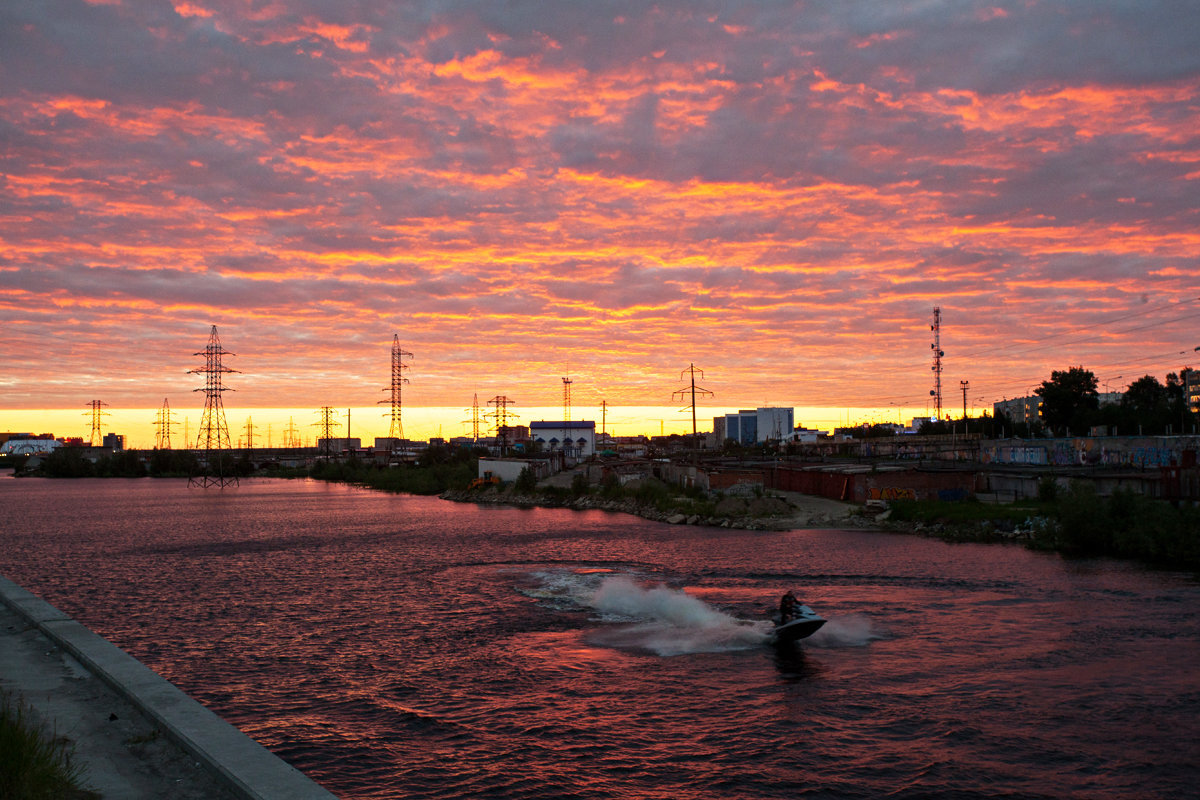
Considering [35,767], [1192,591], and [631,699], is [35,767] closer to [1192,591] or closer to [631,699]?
[631,699]

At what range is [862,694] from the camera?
81.8ft

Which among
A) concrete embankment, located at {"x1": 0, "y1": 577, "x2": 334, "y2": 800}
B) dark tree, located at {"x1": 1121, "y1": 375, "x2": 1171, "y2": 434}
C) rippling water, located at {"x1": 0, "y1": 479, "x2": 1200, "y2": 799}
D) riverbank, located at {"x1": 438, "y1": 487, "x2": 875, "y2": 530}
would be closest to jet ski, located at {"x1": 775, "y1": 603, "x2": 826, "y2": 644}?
rippling water, located at {"x1": 0, "y1": 479, "x2": 1200, "y2": 799}

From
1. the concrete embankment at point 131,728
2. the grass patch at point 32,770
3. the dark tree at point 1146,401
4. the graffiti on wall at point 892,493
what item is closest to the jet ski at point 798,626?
the concrete embankment at point 131,728

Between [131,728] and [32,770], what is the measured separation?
381cm

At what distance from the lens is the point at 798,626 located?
1200 inches

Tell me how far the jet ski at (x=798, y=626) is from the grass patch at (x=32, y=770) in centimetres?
2332

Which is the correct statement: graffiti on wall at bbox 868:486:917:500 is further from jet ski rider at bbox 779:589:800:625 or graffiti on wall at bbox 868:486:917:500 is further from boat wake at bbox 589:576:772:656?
jet ski rider at bbox 779:589:800:625

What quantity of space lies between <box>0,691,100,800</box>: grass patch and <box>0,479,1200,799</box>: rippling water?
732cm

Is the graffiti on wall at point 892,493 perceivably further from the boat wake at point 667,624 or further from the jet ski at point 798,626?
the jet ski at point 798,626

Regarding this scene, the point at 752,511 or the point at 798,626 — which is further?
the point at 752,511

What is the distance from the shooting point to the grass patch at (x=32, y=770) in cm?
1058

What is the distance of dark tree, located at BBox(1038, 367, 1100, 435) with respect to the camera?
174m

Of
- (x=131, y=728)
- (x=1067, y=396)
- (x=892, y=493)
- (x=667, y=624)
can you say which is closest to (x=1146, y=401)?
(x=1067, y=396)

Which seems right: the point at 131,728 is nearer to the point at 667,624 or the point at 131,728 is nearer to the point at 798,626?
the point at 798,626
